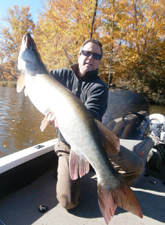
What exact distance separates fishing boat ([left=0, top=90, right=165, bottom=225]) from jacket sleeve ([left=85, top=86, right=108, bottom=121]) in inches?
31.5

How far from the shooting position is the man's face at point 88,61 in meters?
2.46

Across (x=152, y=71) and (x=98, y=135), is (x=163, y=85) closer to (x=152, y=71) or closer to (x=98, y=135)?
(x=152, y=71)

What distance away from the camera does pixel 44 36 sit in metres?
16.1

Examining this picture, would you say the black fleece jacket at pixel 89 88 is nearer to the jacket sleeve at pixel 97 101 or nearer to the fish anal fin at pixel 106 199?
the jacket sleeve at pixel 97 101

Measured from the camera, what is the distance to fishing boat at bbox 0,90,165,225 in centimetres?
222

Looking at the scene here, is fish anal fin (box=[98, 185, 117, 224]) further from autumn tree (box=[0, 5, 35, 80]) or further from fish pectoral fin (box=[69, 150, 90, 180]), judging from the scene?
autumn tree (box=[0, 5, 35, 80])

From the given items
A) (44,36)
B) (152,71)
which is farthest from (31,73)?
(152,71)

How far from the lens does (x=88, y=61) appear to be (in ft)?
8.27

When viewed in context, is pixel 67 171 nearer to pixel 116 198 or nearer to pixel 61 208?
pixel 61 208

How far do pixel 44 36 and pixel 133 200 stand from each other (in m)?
17.0

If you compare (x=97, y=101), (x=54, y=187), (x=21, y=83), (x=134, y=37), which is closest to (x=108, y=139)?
(x=97, y=101)

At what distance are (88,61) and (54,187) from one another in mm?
2027

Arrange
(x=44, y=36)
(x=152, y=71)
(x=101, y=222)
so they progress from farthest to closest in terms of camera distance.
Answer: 1. (x=152, y=71)
2. (x=44, y=36)
3. (x=101, y=222)

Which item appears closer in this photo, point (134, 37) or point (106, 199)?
point (106, 199)
